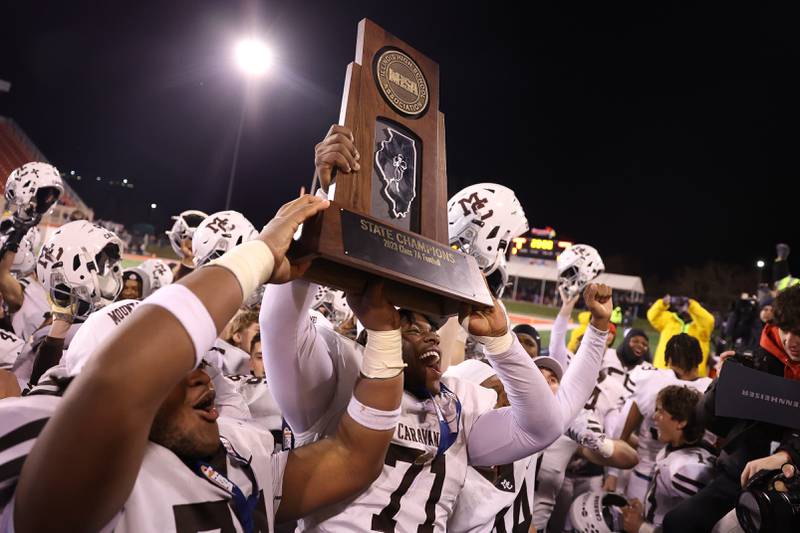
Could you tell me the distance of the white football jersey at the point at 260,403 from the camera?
114 inches

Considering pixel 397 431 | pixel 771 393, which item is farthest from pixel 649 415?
pixel 397 431

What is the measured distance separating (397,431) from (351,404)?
0.36 m

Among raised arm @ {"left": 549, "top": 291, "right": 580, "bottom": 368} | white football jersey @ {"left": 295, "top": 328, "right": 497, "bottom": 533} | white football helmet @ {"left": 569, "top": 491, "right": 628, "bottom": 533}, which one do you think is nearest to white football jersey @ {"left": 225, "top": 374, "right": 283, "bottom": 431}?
white football jersey @ {"left": 295, "top": 328, "right": 497, "bottom": 533}

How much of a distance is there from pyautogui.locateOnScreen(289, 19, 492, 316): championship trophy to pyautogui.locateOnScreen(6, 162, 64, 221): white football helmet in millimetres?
3601

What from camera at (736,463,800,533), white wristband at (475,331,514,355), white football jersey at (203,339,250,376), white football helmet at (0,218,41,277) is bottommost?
camera at (736,463,800,533)

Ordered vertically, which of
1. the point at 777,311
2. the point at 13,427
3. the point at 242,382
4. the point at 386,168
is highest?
the point at 386,168

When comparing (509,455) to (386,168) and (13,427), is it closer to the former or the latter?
(386,168)

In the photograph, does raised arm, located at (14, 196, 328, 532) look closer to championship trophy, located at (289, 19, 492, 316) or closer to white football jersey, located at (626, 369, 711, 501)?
championship trophy, located at (289, 19, 492, 316)

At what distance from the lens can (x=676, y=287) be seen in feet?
163

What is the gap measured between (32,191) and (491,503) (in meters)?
4.17

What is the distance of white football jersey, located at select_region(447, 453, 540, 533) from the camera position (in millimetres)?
2367

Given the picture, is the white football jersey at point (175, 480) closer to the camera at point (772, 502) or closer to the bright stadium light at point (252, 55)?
the camera at point (772, 502)

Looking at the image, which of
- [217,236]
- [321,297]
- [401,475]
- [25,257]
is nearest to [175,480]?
[401,475]

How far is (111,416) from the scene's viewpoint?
0.96 meters
